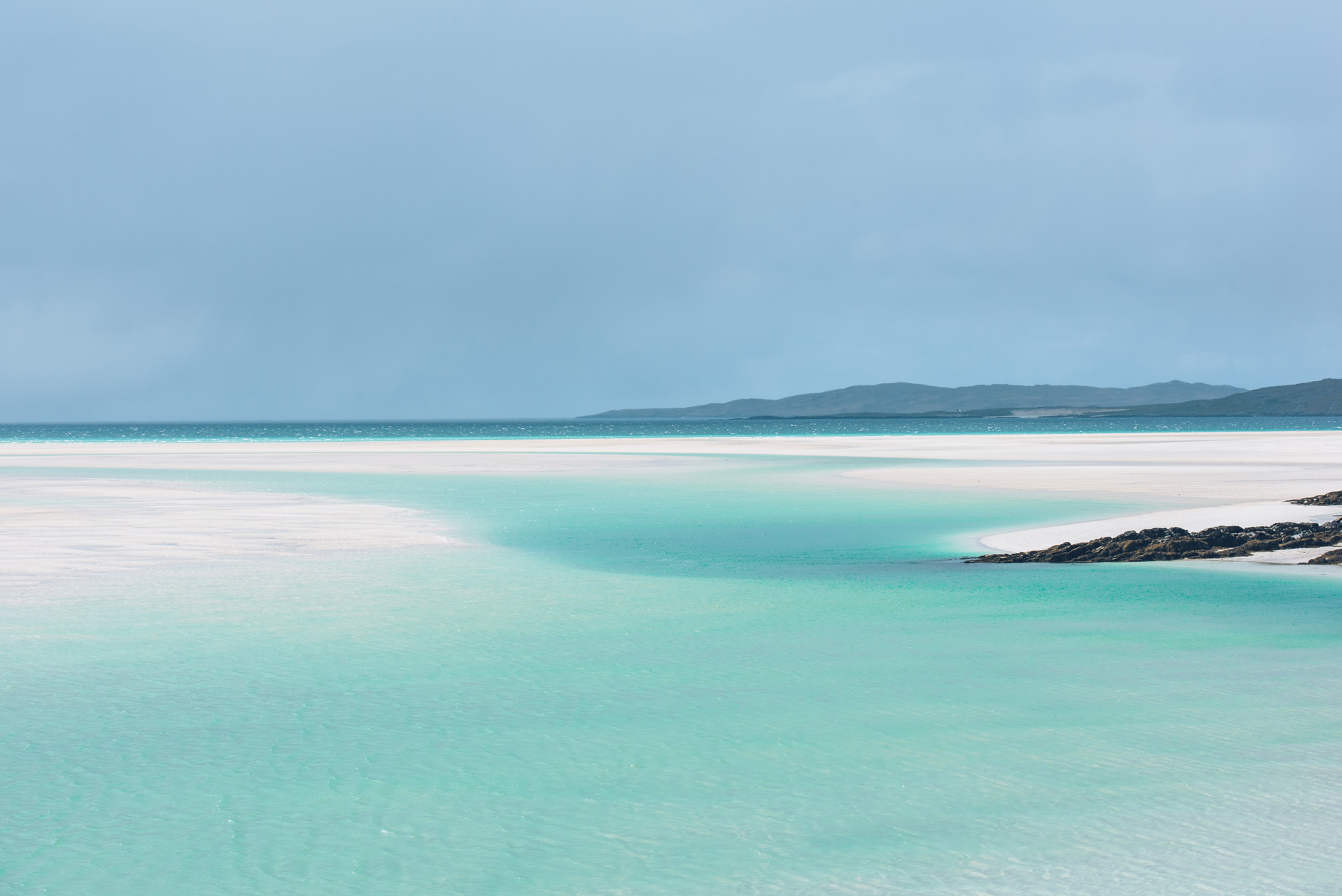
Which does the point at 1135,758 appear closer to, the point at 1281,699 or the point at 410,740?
the point at 1281,699

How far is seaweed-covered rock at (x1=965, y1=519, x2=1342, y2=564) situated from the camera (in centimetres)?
1795

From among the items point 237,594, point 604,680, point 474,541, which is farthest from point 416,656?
point 474,541

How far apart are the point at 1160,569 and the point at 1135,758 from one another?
33.2ft

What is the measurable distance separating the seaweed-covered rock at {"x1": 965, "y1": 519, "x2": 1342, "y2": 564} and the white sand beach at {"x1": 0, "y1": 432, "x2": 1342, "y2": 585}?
1487mm

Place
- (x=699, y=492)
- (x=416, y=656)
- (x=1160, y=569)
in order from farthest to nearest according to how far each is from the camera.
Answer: (x=699, y=492) → (x=1160, y=569) → (x=416, y=656)

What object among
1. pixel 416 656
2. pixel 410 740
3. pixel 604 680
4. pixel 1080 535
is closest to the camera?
pixel 410 740

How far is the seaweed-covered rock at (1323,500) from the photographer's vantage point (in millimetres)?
Result: 24734

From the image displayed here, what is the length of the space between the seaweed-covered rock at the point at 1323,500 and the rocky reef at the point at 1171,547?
597 cm

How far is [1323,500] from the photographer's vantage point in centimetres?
2516

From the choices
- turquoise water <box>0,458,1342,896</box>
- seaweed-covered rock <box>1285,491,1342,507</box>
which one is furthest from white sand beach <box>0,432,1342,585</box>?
turquoise water <box>0,458,1342,896</box>

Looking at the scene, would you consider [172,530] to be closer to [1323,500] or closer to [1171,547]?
[1171,547]

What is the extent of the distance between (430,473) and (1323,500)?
3102cm

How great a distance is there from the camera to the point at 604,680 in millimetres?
10508

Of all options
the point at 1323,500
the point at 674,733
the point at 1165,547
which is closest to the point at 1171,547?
the point at 1165,547
